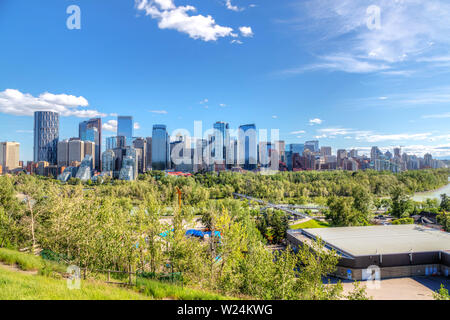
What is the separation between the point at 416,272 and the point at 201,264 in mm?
9507

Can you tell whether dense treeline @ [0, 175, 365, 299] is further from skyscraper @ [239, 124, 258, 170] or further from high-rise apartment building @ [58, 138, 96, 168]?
skyscraper @ [239, 124, 258, 170]

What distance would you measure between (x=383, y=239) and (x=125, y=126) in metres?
64.2

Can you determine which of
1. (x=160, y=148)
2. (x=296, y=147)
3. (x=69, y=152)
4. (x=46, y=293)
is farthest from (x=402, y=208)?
(x=296, y=147)

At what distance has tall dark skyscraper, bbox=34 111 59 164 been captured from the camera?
1670 inches

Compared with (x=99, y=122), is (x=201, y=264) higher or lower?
lower

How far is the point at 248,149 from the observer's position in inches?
2606

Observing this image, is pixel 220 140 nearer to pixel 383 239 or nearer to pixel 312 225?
pixel 312 225

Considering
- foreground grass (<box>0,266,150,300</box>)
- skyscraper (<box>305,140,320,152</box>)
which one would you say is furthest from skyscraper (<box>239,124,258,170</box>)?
foreground grass (<box>0,266,150,300</box>)

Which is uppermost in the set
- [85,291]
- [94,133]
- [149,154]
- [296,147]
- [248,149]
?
[94,133]
